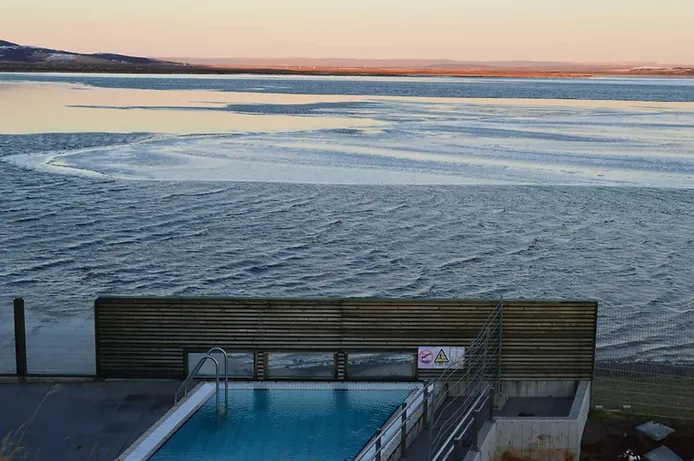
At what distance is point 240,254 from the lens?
84.8 ft

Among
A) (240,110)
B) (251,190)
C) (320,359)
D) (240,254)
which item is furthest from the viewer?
(240,110)

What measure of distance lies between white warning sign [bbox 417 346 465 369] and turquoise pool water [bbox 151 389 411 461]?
66 cm

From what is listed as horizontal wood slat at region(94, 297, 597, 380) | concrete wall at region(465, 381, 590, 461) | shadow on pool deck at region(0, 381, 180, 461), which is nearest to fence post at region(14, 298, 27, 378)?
shadow on pool deck at region(0, 381, 180, 461)

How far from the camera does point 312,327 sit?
1302 cm

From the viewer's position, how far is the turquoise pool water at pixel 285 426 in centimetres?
1091

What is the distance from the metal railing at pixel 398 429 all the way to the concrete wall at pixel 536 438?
99 cm

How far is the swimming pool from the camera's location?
35.8ft

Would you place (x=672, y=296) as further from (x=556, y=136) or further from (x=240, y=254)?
(x=556, y=136)

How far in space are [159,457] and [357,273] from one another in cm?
1357

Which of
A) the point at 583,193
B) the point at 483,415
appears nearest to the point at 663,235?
the point at 583,193

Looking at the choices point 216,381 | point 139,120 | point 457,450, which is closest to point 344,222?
point 216,381

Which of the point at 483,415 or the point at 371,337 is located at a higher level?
the point at 371,337

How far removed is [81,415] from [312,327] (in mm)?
3293

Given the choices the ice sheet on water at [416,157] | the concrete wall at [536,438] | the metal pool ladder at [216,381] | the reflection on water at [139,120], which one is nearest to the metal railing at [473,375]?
the concrete wall at [536,438]
